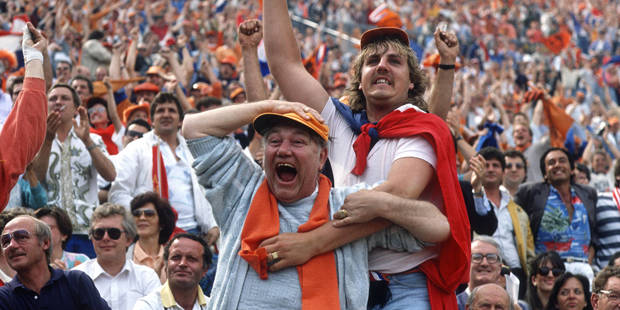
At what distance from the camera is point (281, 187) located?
3658 millimetres

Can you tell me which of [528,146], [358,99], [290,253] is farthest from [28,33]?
[528,146]

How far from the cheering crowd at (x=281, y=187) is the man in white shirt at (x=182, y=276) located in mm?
13

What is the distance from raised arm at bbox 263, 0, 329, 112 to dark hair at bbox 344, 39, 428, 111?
0.50 feet

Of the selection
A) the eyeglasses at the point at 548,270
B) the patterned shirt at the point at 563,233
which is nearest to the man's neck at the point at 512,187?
the patterned shirt at the point at 563,233

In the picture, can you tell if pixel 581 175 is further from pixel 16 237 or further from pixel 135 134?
pixel 16 237

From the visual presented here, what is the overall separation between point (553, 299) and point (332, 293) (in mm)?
4707

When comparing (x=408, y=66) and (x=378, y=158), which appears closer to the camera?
(x=378, y=158)

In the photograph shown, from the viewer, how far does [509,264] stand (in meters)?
8.42

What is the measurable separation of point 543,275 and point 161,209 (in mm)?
3363

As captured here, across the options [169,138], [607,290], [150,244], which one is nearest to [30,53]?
[150,244]

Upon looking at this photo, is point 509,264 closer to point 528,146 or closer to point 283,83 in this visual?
point 528,146

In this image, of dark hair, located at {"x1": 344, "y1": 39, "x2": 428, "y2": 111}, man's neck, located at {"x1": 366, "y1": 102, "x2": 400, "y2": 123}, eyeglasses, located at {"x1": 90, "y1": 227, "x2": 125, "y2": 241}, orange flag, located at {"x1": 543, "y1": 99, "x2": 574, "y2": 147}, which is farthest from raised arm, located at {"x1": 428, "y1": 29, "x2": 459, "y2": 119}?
orange flag, located at {"x1": 543, "y1": 99, "x2": 574, "y2": 147}

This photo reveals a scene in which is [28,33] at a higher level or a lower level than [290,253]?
higher

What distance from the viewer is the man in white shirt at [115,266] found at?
6320mm
